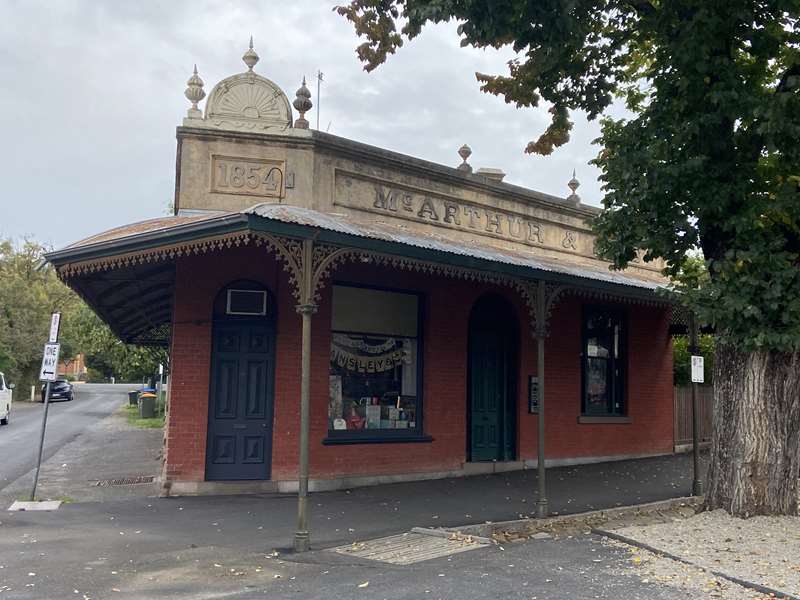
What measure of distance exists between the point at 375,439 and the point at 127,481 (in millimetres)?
4173

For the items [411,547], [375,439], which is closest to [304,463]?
[411,547]

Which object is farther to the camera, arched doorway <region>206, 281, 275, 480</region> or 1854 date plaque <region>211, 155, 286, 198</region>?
1854 date plaque <region>211, 155, 286, 198</region>

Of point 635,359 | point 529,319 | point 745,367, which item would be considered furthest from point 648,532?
point 635,359

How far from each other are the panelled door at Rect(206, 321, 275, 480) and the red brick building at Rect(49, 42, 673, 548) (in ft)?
0.07

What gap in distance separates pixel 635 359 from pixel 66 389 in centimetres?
3752

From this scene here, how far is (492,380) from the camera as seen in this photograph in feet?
45.3

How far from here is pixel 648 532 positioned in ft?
26.9

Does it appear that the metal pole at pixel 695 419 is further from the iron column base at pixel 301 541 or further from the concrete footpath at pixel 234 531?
Result: the iron column base at pixel 301 541

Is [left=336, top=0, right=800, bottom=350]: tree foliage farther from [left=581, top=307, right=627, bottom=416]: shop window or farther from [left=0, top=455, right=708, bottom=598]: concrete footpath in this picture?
[left=581, top=307, right=627, bottom=416]: shop window

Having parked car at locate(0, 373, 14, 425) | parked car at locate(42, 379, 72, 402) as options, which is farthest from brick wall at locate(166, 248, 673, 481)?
parked car at locate(42, 379, 72, 402)

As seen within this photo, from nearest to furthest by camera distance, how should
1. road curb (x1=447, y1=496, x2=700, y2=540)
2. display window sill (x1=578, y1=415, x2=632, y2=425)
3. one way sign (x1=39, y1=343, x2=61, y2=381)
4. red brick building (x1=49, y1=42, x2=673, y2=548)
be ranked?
1. road curb (x1=447, y1=496, x2=700, y2=540)
2. red brick building (x1=49, y1=42, x2=673, y2=548)
3. one way sign (x1=39, y1=343, x2=61, y2=381)
4. display window sill (x1=578, y1=415, x2=632, y2=425)

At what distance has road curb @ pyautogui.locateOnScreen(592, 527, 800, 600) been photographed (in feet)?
20.0

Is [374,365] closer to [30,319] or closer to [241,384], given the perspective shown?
[241,384]

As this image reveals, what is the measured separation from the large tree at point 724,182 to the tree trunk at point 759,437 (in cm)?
2
